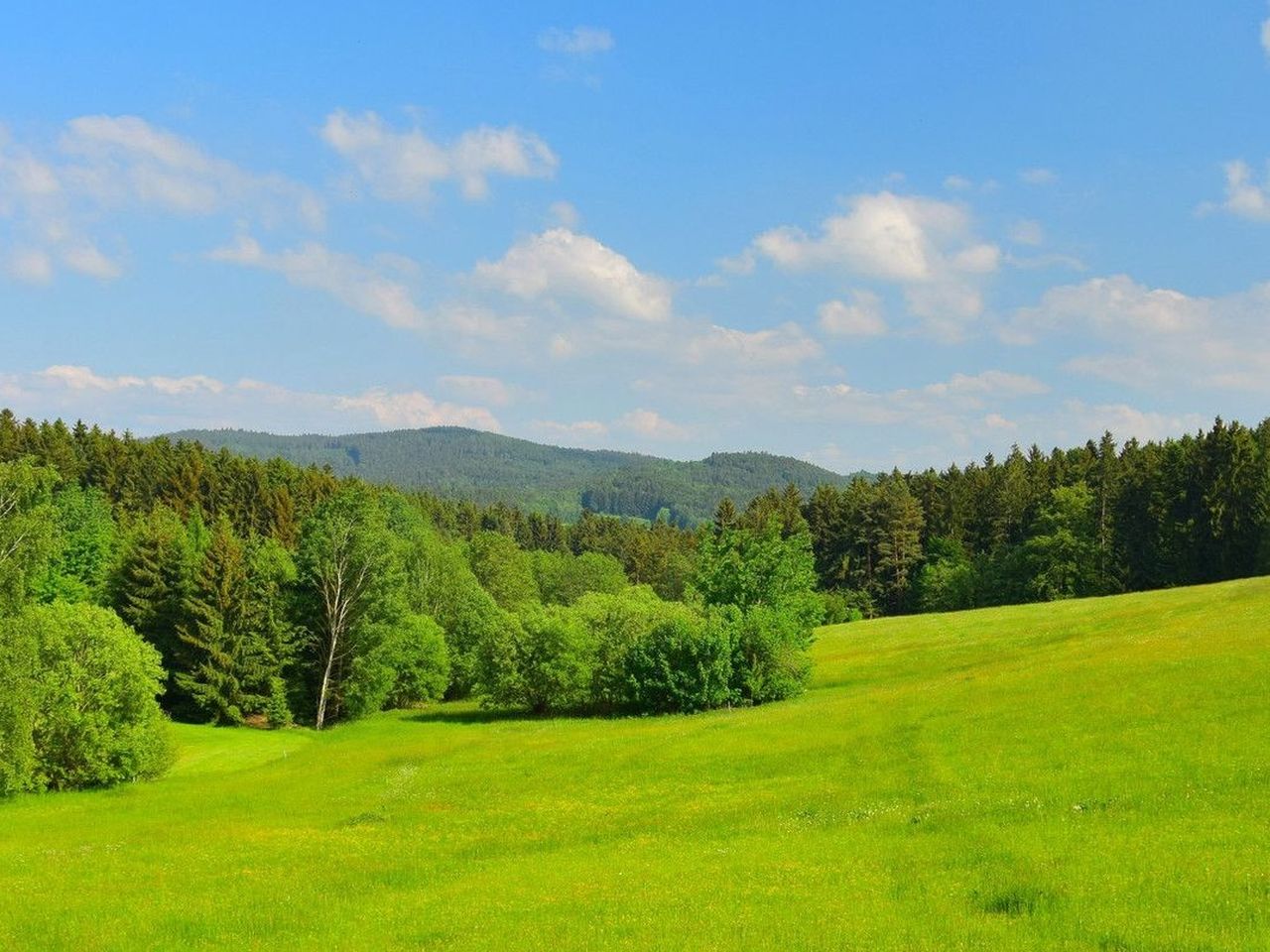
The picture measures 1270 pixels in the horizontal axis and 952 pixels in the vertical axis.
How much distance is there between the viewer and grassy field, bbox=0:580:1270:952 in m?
17.8

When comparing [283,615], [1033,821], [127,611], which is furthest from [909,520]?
[1033,821]

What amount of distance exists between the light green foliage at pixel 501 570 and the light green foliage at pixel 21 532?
274 feet

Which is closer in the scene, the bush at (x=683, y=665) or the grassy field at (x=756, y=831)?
the grassy field at (x=756, y=831)

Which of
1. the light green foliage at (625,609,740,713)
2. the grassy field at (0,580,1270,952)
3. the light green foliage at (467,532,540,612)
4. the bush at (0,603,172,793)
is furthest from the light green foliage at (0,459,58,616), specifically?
the light green foliage at (467,532,540,612)

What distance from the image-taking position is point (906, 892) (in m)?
19.1

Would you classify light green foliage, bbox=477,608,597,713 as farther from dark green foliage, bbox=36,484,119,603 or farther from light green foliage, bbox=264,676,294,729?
dark green foliage, bbox=36,484,119,603

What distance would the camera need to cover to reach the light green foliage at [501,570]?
427 ft

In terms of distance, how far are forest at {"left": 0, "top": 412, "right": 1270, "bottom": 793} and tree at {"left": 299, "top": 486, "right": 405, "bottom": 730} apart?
265 millimetres

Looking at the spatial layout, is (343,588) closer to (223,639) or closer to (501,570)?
(223,639)

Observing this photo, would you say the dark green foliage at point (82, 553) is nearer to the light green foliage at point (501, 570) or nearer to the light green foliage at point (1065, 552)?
the light green foliage at point (501, 570)

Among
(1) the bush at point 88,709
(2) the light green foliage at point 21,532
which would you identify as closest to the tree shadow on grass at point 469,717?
(1) the bush at point 88,709

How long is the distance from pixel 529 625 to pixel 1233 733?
55.0 meters

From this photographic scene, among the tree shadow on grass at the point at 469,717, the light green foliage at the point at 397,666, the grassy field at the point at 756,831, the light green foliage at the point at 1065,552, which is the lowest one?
the tree shadow on grass at the point at 469,717

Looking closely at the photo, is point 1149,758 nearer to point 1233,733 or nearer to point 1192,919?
point 1233,733
